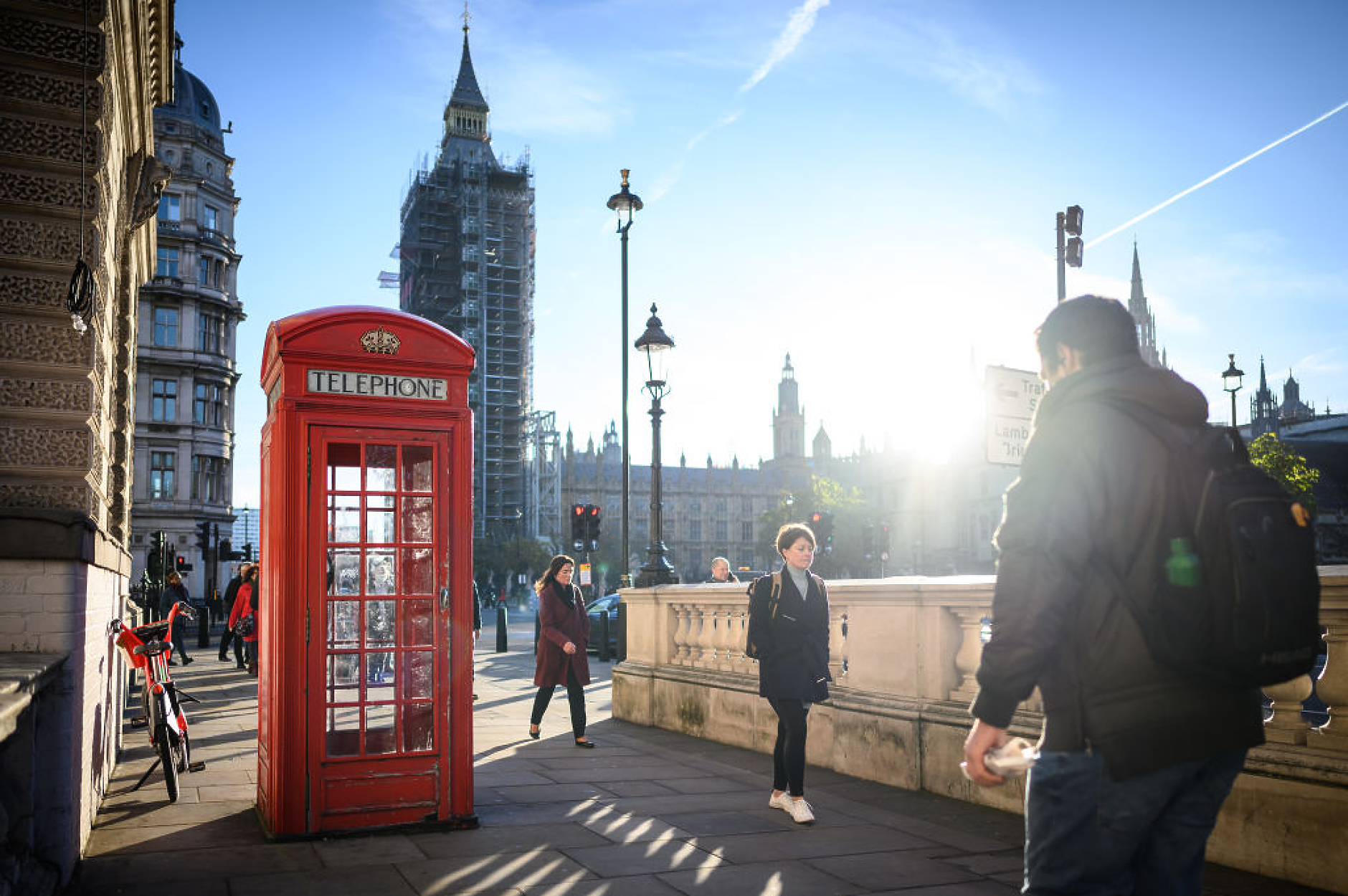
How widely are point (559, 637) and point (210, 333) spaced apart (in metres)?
41.3

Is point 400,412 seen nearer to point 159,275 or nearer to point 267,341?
point 267,341

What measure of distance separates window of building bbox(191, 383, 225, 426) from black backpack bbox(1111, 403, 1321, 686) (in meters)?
47.5

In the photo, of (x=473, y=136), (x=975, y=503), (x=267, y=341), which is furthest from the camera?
(x=975, y=503)

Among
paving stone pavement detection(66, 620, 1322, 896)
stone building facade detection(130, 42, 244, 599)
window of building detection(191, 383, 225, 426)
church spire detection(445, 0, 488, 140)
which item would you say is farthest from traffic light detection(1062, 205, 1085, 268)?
church spire detection(445, 0, 488, 140)

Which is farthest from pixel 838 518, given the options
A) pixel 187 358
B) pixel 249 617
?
pixel 249 617

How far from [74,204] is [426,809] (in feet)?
12.4

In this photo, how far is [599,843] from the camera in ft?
20.1

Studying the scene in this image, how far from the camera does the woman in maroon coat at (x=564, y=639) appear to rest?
32.4 ft

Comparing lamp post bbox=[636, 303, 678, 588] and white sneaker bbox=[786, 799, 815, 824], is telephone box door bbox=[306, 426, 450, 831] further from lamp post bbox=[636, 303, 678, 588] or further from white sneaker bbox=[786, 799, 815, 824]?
lamp post bbox=[636, 303, 678, 588]

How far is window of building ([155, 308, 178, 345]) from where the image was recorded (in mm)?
44562

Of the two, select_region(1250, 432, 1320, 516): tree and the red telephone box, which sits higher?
select_region(1250, 432, 1320, 516): tree

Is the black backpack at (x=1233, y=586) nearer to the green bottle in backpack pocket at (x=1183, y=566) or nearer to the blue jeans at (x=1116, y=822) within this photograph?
the green bottle in backpack pocket at (x=1183, y=566)

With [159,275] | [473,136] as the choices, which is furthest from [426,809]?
[473,136]

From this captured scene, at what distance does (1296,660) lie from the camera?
7.36 ft
